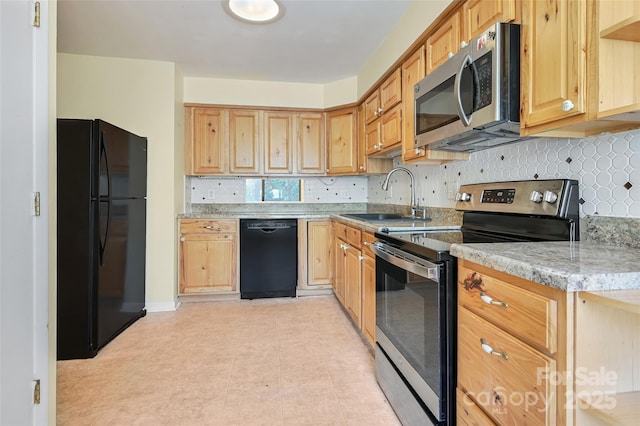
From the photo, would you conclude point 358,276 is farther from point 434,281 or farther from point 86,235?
point 86,235

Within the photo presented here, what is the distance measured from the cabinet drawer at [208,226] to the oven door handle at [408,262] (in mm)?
2086

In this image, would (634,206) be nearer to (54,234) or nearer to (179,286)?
(54,234)

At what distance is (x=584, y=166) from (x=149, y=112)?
11.1 ft

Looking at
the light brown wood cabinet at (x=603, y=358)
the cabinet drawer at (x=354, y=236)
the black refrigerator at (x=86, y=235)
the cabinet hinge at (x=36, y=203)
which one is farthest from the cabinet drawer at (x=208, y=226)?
the light brown wood cabinet at (x=603, y=358)

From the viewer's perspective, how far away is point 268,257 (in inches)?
142

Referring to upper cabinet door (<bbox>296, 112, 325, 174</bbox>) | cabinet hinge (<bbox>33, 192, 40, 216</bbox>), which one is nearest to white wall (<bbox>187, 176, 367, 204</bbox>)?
upper cabinet door (<bbox>296, 112, 325, 174</bbox>)

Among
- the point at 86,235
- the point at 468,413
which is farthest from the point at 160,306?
the point at 468,413

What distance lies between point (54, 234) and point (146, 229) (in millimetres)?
1879

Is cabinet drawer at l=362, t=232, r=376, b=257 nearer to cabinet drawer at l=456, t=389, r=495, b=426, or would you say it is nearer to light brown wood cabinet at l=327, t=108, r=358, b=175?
cabinet drawer at l=456, t=389, r=495, b=426

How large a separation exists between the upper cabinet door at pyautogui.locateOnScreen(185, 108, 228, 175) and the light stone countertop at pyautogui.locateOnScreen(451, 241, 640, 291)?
121 inches

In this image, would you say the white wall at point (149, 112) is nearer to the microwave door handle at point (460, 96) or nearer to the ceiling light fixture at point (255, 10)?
the ceiling light fixture at point (255, 10)

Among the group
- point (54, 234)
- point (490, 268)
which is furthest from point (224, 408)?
point (490, 268)

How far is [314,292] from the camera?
12.4ft

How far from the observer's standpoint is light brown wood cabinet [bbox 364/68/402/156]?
252 cm
